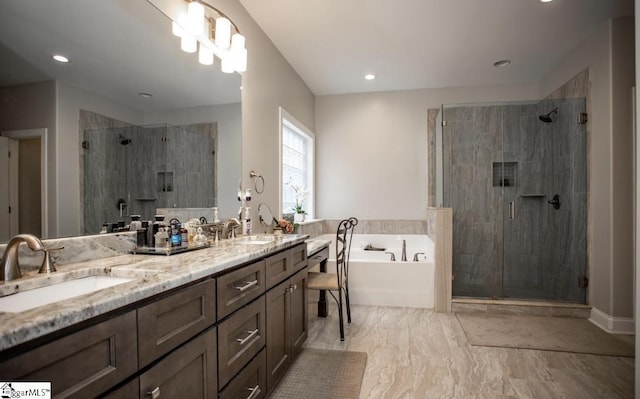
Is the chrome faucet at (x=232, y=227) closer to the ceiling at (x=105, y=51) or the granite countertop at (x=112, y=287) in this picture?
the granite countertop at (x=112, y=287)

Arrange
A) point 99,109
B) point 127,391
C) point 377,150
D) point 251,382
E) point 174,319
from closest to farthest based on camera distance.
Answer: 1. point 127,391
2. point 174,319
3. point 99,109
4. point 251,382
5. point 377,150

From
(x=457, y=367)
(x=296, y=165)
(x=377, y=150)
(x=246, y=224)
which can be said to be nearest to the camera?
(x=457, y=367)

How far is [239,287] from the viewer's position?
57.9 inches

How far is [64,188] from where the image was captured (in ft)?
4.29

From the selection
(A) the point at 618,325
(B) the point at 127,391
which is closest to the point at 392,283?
(A) the point at 618,325

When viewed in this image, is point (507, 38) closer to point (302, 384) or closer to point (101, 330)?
point (302, 384)

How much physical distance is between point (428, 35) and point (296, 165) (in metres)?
2.13

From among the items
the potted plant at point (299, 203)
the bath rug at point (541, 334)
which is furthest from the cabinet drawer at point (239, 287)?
the potted plant at point (299, 203)

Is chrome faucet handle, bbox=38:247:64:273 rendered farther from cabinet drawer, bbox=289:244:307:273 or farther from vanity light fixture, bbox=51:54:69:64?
cabinet drawer, bbox=289:244:307:273

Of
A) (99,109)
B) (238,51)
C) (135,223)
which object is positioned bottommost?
(135,223)

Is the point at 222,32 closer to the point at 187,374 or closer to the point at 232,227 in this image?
the point at 232,227

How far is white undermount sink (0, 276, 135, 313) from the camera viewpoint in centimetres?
96

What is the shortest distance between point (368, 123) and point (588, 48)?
8.09 feet

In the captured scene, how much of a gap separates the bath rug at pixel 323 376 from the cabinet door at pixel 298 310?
0.12 metres
